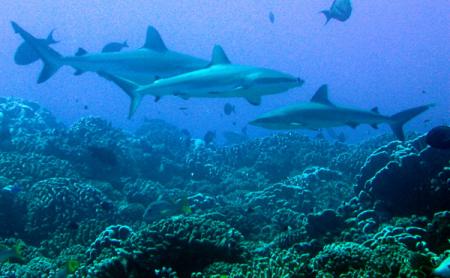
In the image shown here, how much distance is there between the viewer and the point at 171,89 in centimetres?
818

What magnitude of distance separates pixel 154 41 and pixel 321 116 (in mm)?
5066

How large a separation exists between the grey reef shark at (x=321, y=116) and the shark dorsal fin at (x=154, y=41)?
168 inches

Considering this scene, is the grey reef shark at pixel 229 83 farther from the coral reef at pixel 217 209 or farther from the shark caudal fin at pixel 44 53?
the shark caudal fin at pixel 44 53

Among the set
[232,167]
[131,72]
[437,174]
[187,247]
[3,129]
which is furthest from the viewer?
[232,167]

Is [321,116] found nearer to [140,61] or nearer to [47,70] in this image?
[140,61]

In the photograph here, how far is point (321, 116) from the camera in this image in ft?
25.4

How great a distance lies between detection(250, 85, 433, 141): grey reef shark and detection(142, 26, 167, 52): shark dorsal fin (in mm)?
4276

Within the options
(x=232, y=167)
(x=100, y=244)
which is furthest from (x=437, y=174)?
(x=232, y=167)

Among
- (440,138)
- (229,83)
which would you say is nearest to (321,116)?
(229,83)

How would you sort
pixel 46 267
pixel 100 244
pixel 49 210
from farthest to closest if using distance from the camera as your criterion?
pixel 49 210 → pixel 100 244 → pixel 46 267

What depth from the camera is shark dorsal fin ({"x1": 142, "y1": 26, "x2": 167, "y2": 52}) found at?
10531 millimetres

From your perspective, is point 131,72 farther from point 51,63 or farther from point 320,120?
point 320,120

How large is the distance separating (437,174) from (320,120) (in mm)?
2272

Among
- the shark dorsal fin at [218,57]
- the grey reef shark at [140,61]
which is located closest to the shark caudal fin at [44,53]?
the grey reef shark at [140,61]
